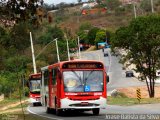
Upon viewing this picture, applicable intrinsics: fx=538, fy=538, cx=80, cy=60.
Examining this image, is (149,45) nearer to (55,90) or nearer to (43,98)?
(43,98)

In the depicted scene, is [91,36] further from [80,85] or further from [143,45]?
[80,85]

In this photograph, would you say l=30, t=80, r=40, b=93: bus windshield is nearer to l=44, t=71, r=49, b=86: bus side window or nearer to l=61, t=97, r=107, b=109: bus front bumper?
l=44, t=71, r=49, b=86: bus side window

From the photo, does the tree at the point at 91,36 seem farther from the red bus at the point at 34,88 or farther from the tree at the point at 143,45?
the red bus at the point at 34,88

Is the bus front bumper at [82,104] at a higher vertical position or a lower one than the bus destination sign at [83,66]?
lower

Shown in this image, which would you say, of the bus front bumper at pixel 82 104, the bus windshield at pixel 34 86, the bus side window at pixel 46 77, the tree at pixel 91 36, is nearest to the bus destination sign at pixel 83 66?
the bus front bumper at pixel 82 104

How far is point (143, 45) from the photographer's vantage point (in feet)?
189

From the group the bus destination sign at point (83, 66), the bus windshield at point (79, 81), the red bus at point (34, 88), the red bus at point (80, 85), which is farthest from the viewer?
the red bus at point (34, 88)

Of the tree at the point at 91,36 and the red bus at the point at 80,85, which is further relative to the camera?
the tree at the point at 91,36

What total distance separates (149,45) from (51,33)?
79168mm

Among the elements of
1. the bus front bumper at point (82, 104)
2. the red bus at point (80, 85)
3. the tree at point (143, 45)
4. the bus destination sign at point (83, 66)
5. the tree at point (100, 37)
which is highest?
the tree at point (100, 37)

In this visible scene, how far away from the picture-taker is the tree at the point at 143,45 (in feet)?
188

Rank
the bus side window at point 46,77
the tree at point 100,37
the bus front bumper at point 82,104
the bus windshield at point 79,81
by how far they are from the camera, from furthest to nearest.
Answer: the tree at point 100,37 < the bus side window at point 46,77 < the bus windshield at point 79,81 < the bus front bumper at point 82,104

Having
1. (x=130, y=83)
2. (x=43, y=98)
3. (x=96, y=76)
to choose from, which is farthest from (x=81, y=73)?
(x=130, y=83)

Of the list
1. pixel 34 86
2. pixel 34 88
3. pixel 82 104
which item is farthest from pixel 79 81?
pixel 34 86
